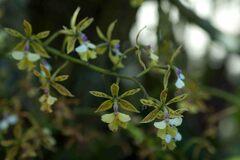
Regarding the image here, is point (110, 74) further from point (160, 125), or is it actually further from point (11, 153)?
point (11, 153)

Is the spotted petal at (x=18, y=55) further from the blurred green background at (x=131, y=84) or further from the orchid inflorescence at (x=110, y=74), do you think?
the blurred green background at (x=131, y=84)

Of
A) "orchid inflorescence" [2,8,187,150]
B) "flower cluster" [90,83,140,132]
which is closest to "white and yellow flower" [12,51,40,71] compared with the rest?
"orchid inflorescence" [2,8,187,150]

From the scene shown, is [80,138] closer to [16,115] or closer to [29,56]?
[16,115]

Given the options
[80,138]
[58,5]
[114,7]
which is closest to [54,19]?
[58,5]

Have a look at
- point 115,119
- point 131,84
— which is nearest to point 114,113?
point 115,119

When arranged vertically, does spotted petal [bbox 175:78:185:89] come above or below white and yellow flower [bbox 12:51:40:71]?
above

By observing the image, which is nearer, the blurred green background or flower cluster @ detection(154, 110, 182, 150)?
flower cluster @ detection(154, 110, 182, 150)

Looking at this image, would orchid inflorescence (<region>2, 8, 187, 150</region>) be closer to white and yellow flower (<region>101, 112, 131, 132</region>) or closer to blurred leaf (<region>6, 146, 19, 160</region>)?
white and yellow flower (<region>101, 112, 131, 132</region>)

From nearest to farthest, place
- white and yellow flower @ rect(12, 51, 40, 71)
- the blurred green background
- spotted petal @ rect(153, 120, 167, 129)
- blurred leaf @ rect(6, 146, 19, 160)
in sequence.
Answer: spotted petal @ rect(153, 120, 167, 129) < white and yellow flower @ rect(12, 51, 40, 71) < blurred leaf @ rect(6, 146, 19, 160) < the blurred green background
